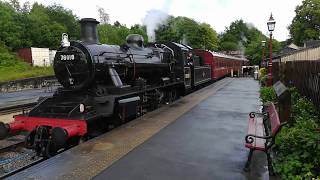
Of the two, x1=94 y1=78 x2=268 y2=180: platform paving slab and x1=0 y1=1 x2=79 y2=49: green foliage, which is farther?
x1=0 y1=1 x2=79 y2=49: green foliage

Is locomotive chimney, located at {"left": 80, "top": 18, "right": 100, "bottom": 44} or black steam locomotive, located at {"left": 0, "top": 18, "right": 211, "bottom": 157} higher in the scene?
locomotive chimney, located at {"left": 80, "top": 18, "right": 100, "bottom": 44}

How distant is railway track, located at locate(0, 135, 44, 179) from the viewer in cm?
815

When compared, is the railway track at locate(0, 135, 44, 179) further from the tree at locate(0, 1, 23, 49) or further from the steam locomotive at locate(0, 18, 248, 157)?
the tree at locate(0, 1, 23, 49)

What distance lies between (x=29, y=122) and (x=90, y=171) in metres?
3.60

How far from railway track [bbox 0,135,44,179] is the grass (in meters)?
26.8

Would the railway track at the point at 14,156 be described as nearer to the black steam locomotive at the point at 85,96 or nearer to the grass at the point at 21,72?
the black steam locomotive at the point at 85,96

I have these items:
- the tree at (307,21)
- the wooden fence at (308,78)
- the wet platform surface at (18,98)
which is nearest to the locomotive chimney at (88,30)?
the wooden fence at (308,78)

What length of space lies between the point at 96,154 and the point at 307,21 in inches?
2513

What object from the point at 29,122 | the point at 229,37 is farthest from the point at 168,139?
the point at 229,37

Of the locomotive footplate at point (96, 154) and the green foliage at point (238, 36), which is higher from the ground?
the green foliage at point (238, 36)

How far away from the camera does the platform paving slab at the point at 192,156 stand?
594 cm

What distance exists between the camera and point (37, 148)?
8.35 m

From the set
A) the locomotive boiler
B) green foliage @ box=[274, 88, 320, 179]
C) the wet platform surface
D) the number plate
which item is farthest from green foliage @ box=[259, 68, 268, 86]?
green foliage @ box=[274, 88, 320, 179]

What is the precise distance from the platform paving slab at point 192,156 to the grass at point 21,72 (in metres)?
29.9
